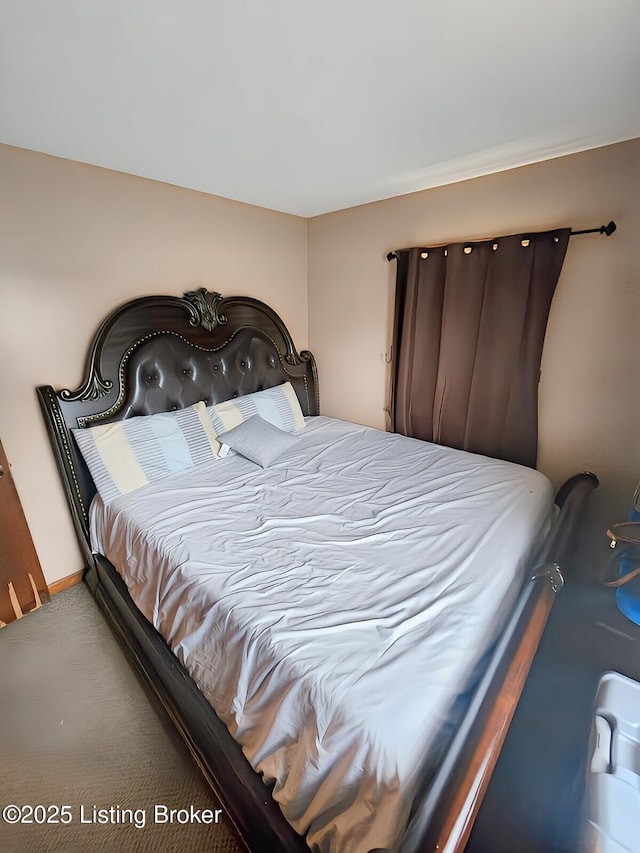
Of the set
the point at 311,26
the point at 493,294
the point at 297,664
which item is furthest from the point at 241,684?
the point at 493,294

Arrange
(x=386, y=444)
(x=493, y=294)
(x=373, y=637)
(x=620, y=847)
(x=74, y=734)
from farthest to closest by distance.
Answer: (x=386, y=444)
(x=493, y=294)
(x=74, y=734)
(x=373, y=637)
(x=620, y=847)

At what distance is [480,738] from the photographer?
0.77 m

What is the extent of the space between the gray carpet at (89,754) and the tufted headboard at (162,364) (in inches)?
20.9

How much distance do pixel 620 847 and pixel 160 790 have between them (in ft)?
4.51

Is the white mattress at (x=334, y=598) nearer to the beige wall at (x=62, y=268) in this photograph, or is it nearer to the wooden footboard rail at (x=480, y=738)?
the wooden footboard rail at (x=480, y=738)

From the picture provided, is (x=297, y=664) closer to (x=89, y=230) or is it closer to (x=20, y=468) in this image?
(x=20, y=468)

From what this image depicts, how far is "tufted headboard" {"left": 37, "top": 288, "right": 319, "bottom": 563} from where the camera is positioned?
203 cm

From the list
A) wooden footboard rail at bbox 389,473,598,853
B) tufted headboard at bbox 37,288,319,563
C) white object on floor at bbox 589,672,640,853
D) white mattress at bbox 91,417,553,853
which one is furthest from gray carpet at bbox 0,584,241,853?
white object on floor at bbox 589,672,640,853

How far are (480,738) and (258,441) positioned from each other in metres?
1.83

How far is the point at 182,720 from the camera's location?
1.37 meters

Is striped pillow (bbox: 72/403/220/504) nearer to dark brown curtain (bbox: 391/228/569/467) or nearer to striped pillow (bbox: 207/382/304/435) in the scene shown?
striped pillow (bbox: 207/382/304/435)

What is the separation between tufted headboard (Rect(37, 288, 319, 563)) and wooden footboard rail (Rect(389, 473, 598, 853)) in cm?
204

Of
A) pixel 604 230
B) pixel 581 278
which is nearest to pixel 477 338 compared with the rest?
pixel 581 278

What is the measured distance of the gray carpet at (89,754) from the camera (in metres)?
1.22
